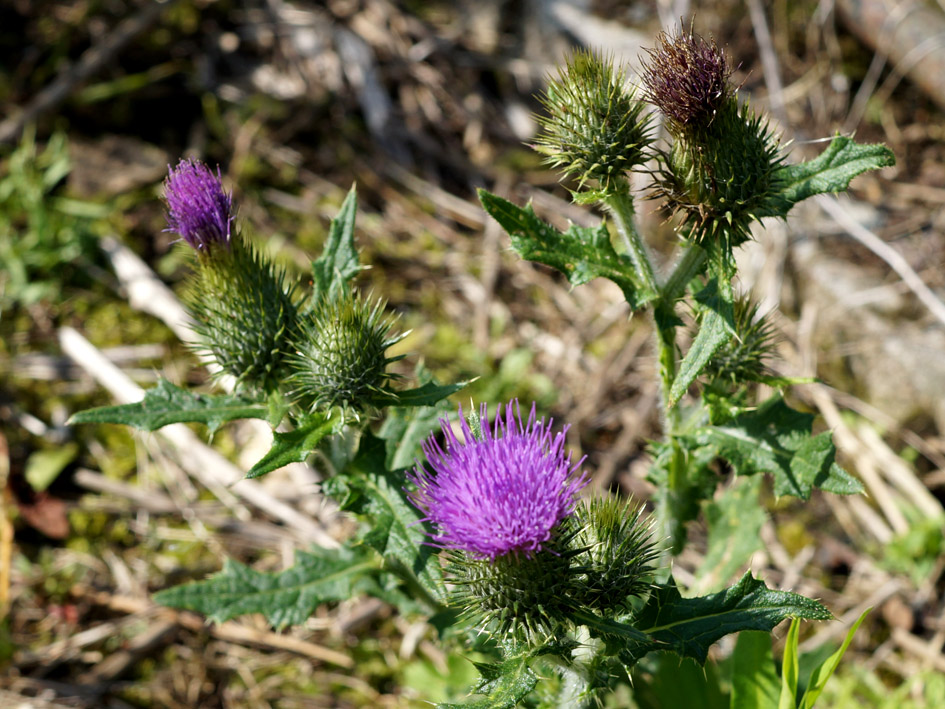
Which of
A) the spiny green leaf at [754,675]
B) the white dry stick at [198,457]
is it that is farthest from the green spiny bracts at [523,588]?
the white dry stick at [198,457]

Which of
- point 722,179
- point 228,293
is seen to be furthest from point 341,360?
point 722,179

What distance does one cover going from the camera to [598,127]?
333 cm

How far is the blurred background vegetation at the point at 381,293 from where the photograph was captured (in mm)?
5133

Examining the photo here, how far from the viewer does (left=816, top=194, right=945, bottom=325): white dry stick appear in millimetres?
5719

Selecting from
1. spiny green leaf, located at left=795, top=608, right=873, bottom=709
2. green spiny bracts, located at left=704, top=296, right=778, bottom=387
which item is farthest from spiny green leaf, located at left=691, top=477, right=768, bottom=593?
spiny green leaf, located at left=795, top=608, right=873, bottom=709

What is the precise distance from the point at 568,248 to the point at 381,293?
361 centimetres

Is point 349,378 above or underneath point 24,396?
underneath

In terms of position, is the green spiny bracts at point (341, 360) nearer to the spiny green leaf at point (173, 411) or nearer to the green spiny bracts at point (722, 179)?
the spiny green leaf at point (173, 411)

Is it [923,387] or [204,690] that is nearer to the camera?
[204,690]

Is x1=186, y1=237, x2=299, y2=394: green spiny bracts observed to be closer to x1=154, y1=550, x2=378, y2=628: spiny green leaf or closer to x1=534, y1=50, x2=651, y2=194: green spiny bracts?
x1=154, y1=550, x2=378, y2=628: spiny green leaf

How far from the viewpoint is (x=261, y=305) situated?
3.75 m

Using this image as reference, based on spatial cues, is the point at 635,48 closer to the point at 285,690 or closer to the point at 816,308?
the point at 816,308

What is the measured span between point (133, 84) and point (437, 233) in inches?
124

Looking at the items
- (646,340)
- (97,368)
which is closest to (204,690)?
(97,368)
